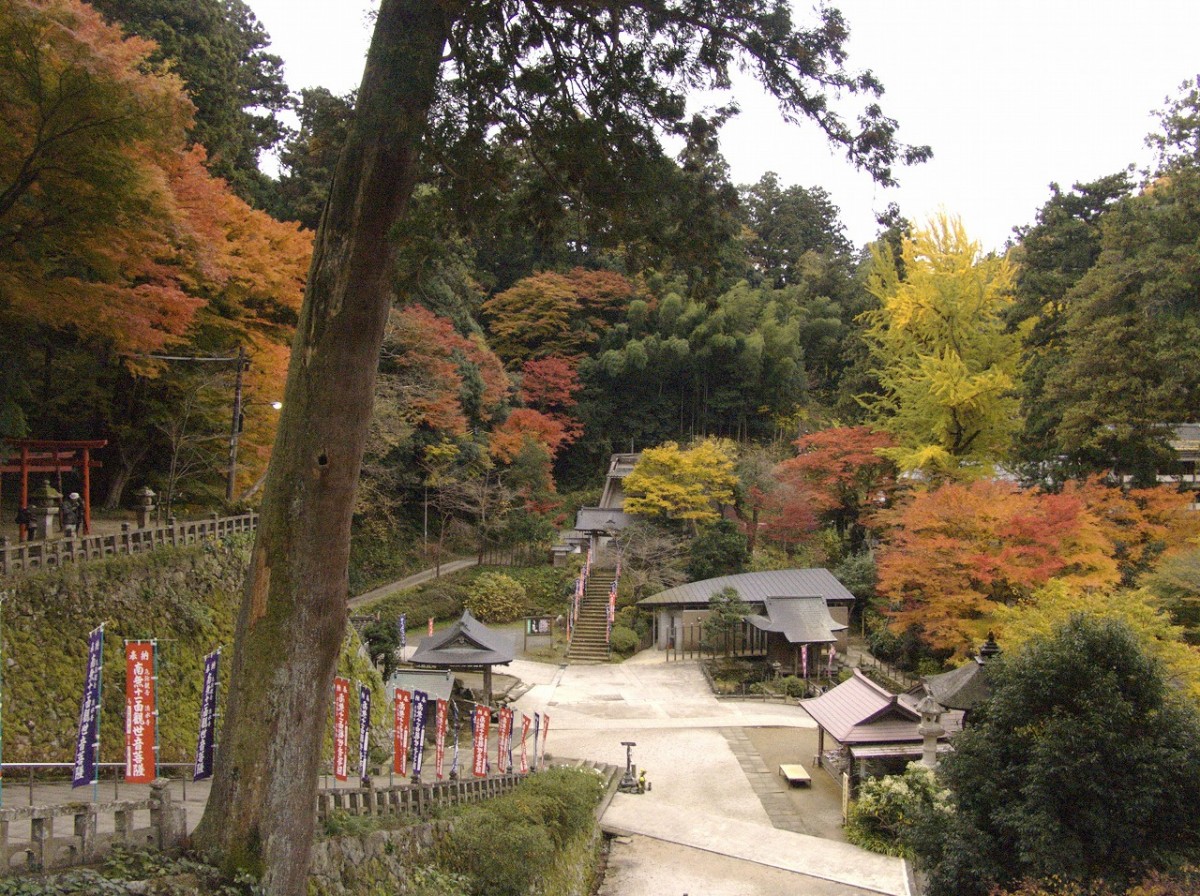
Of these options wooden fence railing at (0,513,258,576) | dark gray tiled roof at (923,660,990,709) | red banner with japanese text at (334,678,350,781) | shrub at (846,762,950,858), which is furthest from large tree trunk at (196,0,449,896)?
dark gray tiled roof at (923,660,990,709)

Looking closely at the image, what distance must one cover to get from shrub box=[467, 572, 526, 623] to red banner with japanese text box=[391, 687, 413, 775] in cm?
1681

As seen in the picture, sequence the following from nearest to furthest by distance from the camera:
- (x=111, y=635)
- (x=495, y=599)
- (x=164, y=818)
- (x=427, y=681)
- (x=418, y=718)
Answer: (x=164, y=818) < (x=111, y=635) < (x=418, y=718) < (x=427, y=681) < (x=495, y=599)

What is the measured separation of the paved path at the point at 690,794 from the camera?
1295cm

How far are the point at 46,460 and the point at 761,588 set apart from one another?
1881 cm

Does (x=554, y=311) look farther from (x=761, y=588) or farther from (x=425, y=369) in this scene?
(x=761, y=588)

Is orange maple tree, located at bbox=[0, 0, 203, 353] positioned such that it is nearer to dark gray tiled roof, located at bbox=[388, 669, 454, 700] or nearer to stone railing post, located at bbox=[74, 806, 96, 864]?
stone railing post, located at bbox=[74, 806, 96, 864]

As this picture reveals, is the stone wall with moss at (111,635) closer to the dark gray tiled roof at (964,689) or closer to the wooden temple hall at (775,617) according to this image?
the dark gray tiled roof at (964,689)

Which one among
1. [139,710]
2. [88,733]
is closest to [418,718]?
[139,710]

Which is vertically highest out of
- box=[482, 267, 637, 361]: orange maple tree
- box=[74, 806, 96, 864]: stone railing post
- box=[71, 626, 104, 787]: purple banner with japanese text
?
box=[482, 267, 637, 361]: orange maple tree

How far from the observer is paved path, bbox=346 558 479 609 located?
92.2 ft

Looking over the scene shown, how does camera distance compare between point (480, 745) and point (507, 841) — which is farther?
point (480, 745)

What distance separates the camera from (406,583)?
30.2 meters

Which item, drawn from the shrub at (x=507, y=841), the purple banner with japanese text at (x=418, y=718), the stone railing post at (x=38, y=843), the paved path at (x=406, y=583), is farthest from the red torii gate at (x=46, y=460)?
the paved path at (x=406, y=583)

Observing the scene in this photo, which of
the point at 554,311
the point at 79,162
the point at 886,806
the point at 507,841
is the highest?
the point at 554,311
